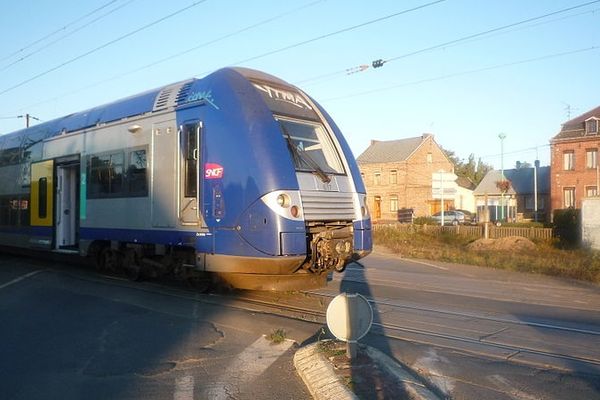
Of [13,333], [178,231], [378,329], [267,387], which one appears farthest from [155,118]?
[267,387]

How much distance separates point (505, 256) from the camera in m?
18.6

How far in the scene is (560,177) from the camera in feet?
144

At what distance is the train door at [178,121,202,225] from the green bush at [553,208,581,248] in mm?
16019

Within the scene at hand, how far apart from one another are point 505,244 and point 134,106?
15.6 metres

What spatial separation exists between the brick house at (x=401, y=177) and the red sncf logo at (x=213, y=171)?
46704 mm

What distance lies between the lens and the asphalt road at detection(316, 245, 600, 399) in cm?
560

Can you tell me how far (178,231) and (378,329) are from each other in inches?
142

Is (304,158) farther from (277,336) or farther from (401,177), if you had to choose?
(401,177)

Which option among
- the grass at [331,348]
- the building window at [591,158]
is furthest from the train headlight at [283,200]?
the building window at [591,158]

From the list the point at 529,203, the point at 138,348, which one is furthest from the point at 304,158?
the point at 529,203

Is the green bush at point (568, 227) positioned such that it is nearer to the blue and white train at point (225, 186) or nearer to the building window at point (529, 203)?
the blue and white train at point (225, 186)

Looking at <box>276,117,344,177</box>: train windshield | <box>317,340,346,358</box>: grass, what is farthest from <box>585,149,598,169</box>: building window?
<box>317,340,346,358</box>: grass

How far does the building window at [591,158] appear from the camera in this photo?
42219 millimetres

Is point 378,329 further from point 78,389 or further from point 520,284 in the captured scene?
point 520,284
